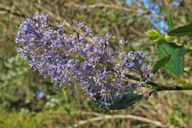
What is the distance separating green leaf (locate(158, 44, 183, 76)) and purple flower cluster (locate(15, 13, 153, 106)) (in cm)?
27

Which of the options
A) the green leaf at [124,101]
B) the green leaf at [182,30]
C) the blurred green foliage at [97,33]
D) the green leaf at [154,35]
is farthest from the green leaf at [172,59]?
the blurred green foliage at [97,33]

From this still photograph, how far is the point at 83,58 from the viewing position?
4.36 feet

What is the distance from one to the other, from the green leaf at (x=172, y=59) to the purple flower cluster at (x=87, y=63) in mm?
269

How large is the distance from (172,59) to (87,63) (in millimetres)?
796

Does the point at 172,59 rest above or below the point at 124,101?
above

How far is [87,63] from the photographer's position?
4.07ft

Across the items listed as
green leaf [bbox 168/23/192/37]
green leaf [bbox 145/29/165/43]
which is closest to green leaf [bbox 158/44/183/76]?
green leaf [bbox 145/29/165/43]

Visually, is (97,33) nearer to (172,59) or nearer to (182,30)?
(172,59)

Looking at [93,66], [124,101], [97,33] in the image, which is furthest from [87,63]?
[97,33]

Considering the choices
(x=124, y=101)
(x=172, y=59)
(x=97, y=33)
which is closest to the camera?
(x=124, y=101)

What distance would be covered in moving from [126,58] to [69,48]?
1.42 feet

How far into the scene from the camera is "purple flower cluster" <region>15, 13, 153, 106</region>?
1.25m

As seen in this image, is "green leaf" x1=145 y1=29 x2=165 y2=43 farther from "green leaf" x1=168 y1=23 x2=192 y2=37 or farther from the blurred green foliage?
the blurred green foliage

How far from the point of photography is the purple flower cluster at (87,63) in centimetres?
125
